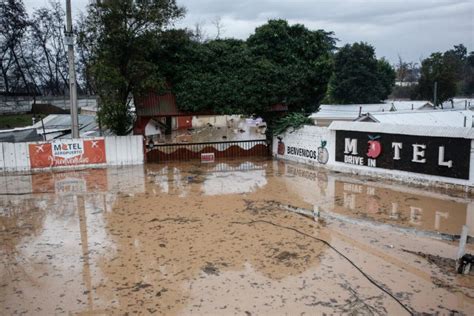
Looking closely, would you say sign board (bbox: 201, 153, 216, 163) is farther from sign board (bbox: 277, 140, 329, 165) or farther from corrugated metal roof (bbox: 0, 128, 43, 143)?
corrugated metal roof (bbox: 0, 128, 43, 143)

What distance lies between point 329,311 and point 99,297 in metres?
3.89

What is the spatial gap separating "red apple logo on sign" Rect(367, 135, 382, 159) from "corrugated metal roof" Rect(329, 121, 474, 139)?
35 cm

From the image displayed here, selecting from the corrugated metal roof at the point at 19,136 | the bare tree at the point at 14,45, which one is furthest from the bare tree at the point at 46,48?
the corrugated metal roof at the point at 19,136

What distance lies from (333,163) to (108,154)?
1183cm

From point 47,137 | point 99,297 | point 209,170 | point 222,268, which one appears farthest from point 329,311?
point 47,137

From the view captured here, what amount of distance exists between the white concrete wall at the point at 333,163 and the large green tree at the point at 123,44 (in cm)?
807

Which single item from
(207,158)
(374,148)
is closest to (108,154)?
(207,158)

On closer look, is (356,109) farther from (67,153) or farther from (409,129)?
(67,153)

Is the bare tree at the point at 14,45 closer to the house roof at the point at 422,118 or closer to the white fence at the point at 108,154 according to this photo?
the white fence at the point at 108,154

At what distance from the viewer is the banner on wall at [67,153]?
1962cm

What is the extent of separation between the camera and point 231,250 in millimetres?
8742

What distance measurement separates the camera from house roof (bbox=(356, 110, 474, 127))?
2214cm

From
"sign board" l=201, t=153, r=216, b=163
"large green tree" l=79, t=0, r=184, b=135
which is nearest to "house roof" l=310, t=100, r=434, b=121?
"sign board" l=201, t=153, r=216, b=163

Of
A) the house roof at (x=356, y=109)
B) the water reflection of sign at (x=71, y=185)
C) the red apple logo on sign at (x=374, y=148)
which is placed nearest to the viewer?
the water reflection of sign at (x=71, y=185)
